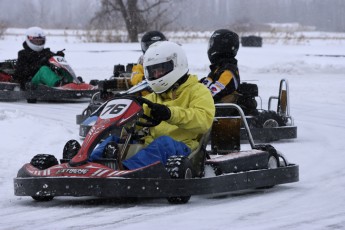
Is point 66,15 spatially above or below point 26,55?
above

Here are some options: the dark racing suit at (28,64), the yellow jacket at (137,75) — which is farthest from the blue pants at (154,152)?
the dark racing suit at (28,64)

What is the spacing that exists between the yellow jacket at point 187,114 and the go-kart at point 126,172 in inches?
3.8

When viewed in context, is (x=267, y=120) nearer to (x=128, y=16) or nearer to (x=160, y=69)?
(x=160, y=69)

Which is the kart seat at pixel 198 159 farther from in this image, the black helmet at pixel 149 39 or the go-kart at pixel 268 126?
the black helmet at pixel 149 39

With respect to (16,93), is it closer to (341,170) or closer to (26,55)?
(26,55)

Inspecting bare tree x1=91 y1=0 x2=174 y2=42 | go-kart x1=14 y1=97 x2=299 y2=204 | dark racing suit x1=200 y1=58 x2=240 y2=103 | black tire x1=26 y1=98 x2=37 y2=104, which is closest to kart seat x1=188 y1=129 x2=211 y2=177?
go-kart x1=14 y1=97 x2=299 y2=204

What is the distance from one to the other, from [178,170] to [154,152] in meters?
0.32

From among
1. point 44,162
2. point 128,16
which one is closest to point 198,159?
point 44,162

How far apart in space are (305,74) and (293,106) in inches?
284

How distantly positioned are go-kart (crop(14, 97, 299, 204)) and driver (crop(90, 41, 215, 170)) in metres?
0.10

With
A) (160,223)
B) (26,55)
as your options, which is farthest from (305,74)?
(160,223)

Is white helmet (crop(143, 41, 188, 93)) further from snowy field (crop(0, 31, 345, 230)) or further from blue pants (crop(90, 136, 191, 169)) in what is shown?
snowy field (crop(0, 31, 345, 230))

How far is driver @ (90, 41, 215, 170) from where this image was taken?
6.95 metres

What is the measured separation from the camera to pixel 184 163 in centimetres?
Answer: 675
